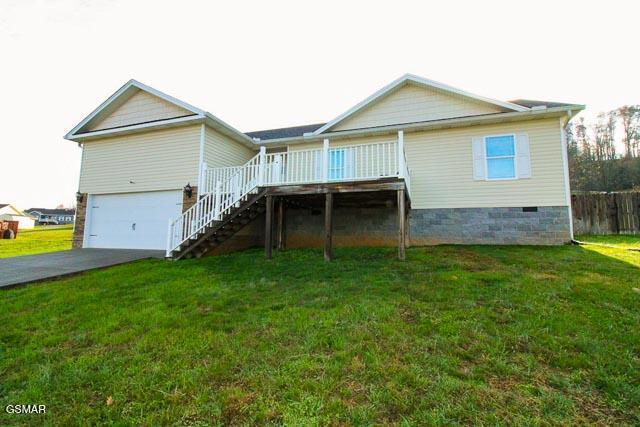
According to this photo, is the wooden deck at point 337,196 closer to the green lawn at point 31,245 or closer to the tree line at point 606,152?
the green lawn at point 31,245

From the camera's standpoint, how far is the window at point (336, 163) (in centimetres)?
1059

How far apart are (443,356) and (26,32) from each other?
1127 centimetres

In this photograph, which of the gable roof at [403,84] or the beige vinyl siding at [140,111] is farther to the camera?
the beige vinyl siding at [140,111]

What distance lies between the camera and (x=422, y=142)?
32.7 feet

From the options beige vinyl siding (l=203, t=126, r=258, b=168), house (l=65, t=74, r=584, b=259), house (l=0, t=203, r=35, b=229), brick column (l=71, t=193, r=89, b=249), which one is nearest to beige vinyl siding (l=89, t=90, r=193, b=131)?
house (l=65, t=74, r=584, b=259)

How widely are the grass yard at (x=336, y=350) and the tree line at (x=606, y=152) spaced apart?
25.5m

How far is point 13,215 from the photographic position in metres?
51.9

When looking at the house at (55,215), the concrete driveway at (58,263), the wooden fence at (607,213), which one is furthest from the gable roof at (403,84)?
the house at (55,215)

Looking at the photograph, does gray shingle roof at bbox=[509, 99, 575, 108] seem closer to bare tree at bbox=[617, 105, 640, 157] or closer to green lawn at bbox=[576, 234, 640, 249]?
green lawn at bbox=[576, 234, 640, 249]

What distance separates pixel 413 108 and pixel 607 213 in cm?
989

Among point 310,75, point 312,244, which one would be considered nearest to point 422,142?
point 310,75

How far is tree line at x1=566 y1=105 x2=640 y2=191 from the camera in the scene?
2347 centimetres

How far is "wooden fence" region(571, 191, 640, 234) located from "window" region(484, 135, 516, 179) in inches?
273

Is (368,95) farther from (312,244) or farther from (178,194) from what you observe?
(178,194)
